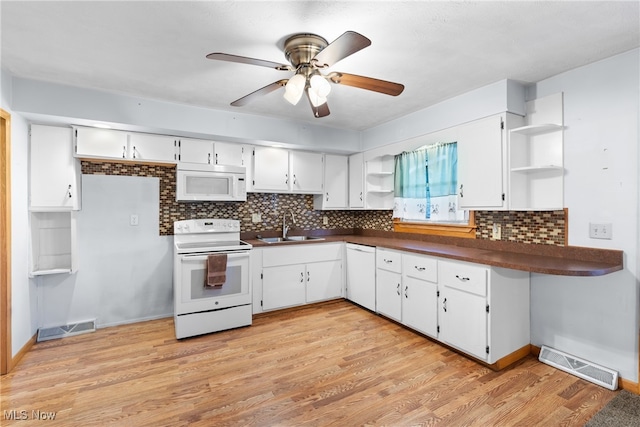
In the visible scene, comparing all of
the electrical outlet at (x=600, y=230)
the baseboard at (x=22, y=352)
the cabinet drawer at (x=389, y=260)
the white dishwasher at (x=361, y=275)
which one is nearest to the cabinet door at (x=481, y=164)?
the electrical outlet at (x=600, y=230)

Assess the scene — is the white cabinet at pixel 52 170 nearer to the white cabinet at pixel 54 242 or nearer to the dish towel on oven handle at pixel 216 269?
the white cabinet at pixel 54 242

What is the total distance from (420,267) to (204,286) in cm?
207

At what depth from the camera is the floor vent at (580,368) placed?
211 centimetres

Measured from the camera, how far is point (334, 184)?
167 inches

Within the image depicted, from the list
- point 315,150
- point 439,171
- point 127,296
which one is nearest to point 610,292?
point 439,171

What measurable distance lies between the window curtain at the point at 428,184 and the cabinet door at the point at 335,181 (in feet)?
2.45

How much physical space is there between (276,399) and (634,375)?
238 cm

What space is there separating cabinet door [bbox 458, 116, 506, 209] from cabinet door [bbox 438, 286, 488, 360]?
81cm

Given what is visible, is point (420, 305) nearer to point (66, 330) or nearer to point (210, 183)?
point (210, 183)

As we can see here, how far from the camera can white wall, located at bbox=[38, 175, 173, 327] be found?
3.07 m

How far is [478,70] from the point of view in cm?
235

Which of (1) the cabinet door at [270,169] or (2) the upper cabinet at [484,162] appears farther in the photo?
(1) the cabinet door at [270,169]

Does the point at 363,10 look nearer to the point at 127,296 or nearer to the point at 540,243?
the point at 540,243

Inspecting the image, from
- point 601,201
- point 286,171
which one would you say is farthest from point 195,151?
point 601,201
